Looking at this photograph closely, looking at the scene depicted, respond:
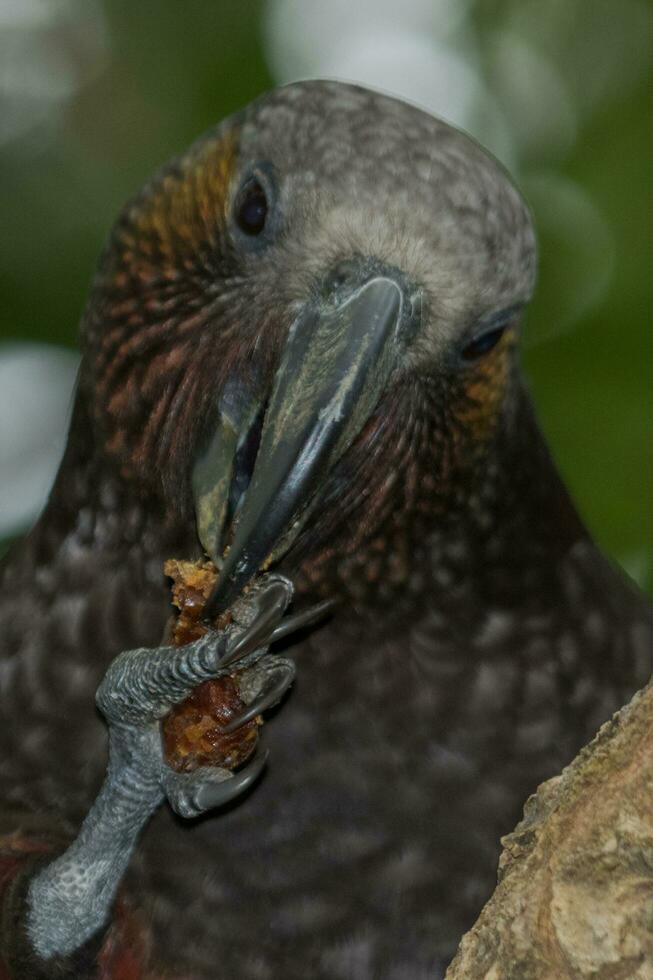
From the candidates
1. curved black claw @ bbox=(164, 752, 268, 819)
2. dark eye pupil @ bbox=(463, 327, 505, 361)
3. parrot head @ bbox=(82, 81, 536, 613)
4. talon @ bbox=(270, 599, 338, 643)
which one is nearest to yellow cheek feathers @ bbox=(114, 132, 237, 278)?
parrot head @ bbox=(82, 81, 536, 613)

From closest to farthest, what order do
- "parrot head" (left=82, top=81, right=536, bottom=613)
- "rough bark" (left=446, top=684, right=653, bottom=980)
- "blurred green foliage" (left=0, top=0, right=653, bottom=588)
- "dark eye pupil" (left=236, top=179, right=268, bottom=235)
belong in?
1. "rough bark" (left=446, top=684, right=653, bottom=980)
2. "parrot head" (left=82, top=81, right=536, bottom=613)
3. "dark eye pupil" (left=236, top=179, right=268, bottom=235)
4. "blurred green foliage" (left=0, top=0, right=653, bottom=588)

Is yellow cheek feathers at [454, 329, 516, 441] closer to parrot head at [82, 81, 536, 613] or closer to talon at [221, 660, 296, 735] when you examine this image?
parrot head at [82, 81, 536, 613]

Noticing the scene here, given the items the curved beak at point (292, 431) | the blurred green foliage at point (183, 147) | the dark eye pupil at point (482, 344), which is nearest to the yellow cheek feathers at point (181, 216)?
the curved beak at point (292, 431)

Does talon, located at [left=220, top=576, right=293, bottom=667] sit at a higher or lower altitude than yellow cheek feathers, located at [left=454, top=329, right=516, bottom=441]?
higher

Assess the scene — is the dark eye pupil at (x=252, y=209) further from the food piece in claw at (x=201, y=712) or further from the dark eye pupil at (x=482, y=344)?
the food piece in claw at (x=201, y=712)

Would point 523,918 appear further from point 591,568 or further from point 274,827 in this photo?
point 591,568

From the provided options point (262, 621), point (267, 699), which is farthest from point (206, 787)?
point (262, 621)

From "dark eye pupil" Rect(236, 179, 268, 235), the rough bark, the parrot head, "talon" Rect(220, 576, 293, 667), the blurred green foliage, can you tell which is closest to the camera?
the rough bark
